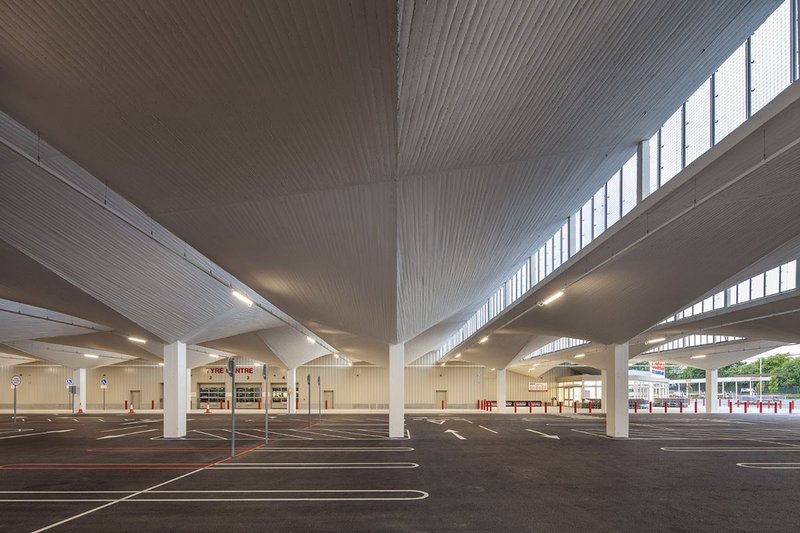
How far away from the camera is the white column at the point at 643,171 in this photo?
1432 centimetres

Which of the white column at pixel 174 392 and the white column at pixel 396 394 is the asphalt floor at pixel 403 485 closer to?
the white column at pixel 396 394

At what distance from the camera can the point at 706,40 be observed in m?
9.65

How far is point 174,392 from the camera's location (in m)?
28.4

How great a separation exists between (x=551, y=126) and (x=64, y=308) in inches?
838

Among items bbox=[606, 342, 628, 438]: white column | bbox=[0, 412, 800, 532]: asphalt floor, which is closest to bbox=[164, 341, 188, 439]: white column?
bbox=[0, 412, 800, 532]: asphalt floor

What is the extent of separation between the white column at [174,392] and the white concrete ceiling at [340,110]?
12.0 metres

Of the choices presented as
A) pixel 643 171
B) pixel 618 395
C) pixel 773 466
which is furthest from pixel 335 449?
pixel 643 171

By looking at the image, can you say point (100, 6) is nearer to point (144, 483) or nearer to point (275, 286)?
point (144, 483)

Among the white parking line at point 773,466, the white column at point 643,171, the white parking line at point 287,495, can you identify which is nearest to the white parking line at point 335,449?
the white parking line at point 287,495

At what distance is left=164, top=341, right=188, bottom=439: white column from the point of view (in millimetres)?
27953

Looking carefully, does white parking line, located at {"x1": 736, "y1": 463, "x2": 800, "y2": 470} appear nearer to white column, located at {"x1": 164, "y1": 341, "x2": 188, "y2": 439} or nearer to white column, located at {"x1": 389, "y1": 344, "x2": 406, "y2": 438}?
white column, located at {"x1": 389, "y1": 344, "x2": 406, "y2": 438}

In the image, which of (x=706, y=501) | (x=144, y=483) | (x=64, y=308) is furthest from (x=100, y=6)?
(x=64, y=308)

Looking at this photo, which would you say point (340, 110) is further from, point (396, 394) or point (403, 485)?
point (396, 394)

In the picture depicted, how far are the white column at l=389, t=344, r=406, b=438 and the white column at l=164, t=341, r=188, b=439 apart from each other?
9475 millimetres
